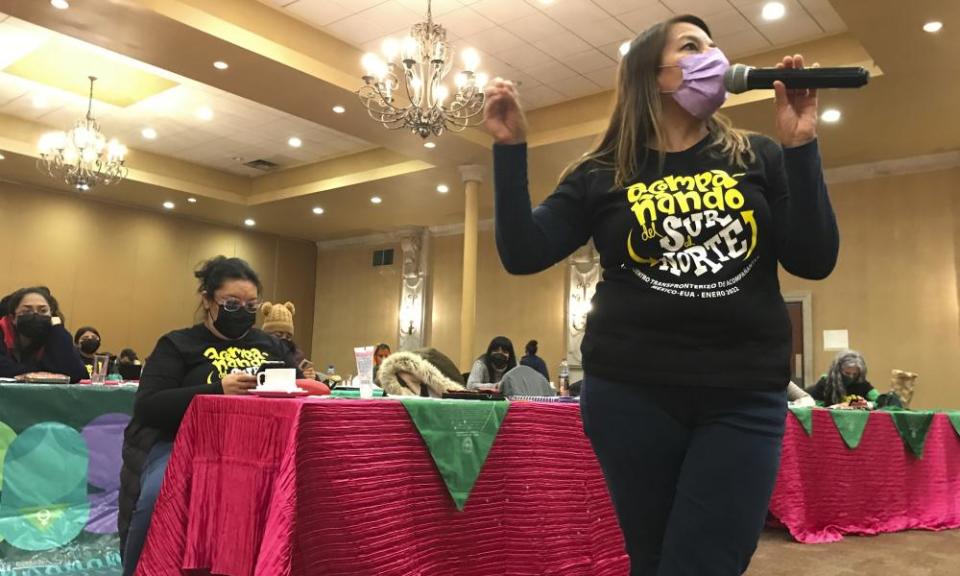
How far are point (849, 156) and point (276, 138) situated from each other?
6584 millimetres

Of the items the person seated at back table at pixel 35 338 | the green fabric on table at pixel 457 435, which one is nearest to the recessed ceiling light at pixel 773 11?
the green fabric on table at pixel 457 435

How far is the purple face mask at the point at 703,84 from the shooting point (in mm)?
1072

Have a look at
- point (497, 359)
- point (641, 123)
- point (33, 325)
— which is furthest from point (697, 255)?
point (497, 359)

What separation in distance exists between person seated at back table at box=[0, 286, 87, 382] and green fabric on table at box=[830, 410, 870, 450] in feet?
12.6

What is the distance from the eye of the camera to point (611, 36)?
6.13m

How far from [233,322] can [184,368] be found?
19cm

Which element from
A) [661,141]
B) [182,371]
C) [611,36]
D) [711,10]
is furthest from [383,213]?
[661,141]

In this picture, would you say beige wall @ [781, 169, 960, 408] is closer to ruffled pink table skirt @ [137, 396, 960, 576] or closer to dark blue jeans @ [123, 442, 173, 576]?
ruffled pink table skirt @ [137, 396, 960, 576]

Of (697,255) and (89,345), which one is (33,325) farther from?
(697,255)

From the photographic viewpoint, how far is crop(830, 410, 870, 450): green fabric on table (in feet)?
12.7

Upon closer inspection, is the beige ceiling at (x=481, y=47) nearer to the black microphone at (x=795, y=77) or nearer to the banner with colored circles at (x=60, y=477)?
the banner with colored circles at (x=60, y=477)

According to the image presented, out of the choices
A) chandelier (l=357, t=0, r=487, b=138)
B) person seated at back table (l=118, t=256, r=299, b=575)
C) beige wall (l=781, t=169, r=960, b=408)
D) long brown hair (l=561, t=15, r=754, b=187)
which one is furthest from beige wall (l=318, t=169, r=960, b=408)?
long brown hair (l=561, t=15, r=754, b=187)

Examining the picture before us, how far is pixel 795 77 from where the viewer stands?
0.99m

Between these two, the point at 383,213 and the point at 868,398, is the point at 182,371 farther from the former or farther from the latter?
the point at 383,213
